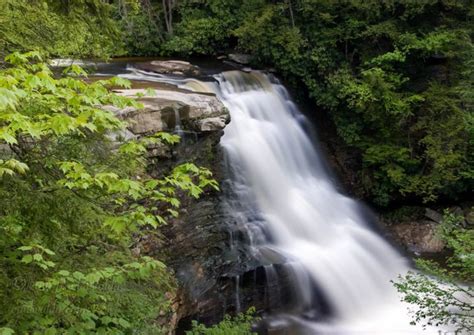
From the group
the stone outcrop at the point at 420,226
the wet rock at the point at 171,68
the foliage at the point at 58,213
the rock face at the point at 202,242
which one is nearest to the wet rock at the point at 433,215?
the stone outcrop at the point at 420,226

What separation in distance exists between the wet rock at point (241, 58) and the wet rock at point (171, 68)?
1796 millimetres

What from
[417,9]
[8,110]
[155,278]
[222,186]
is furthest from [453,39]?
[8,110]

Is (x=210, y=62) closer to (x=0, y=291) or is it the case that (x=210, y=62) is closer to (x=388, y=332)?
(x=388, y=332)

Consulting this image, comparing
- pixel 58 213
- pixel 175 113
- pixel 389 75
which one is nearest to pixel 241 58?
pixel 389 75

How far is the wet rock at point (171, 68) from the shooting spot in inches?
475

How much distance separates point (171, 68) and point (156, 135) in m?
9.04

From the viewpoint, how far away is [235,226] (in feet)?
26.9

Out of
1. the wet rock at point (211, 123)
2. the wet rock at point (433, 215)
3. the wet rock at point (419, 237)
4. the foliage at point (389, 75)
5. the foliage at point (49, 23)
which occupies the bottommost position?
the wet rock at point (419, 237)

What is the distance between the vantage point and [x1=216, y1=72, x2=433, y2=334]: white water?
8.12 m

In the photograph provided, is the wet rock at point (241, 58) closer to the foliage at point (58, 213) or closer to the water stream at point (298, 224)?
the water stream at point (298, 224)

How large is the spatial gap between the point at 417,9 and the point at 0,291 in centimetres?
1185

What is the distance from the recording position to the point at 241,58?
555 inches

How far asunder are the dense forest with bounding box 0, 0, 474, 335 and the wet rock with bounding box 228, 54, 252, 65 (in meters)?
0.20

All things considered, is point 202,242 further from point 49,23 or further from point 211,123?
point 49,23
